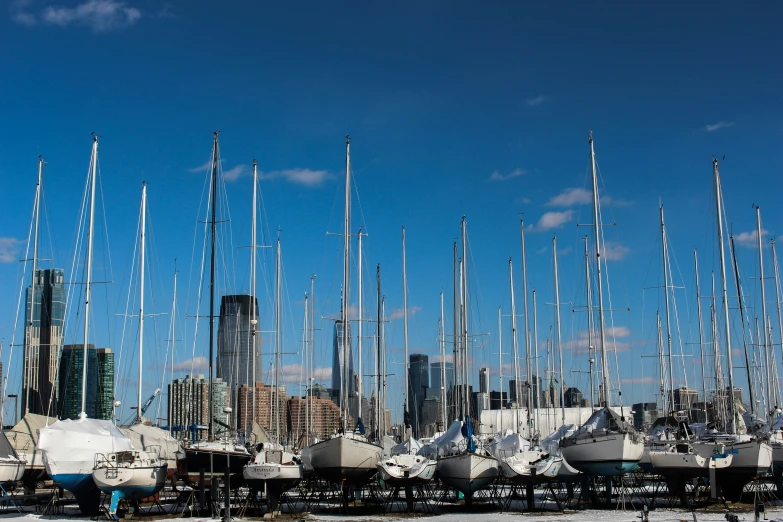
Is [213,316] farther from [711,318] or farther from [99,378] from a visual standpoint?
[99,378]

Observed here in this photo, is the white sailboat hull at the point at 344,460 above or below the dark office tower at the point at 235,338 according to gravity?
below

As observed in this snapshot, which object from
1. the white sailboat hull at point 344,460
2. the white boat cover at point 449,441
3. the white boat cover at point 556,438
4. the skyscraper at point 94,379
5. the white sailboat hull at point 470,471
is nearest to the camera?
the white sailboat hull at point 344,460

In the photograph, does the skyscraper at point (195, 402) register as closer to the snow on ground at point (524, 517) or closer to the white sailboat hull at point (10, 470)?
the white sailboat hull at point (10, 470)

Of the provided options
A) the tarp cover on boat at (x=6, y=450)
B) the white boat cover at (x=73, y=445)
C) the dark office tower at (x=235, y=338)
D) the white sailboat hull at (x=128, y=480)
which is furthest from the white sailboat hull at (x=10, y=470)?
the dark office tower at (x=235, y=338)

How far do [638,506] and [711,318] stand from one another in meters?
28.9

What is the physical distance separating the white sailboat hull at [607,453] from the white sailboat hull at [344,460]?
11206mm

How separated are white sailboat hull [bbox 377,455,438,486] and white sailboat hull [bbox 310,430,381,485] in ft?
2.48

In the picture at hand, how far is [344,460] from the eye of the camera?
41281 mm

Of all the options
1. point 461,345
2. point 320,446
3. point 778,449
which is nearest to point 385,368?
point 461,345

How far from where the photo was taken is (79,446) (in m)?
39.2

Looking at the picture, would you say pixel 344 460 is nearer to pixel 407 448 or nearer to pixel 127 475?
pixel 127 475

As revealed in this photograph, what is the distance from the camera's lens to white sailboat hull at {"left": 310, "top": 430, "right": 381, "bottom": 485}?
4131cm

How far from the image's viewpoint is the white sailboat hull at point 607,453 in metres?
41.2

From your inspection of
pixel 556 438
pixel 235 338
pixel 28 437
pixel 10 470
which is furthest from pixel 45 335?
pixel 556 438
